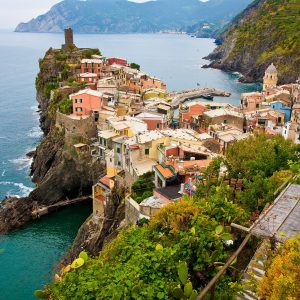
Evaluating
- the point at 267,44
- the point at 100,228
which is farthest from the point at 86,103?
the point at 267,44

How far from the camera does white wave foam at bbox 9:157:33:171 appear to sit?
5044 centimetres

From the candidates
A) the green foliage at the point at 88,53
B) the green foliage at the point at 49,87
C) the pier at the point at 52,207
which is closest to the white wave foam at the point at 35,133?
the green foliage at the point at 49,87

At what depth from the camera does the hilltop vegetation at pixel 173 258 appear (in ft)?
31.3

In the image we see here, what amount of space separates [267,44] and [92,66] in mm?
71048

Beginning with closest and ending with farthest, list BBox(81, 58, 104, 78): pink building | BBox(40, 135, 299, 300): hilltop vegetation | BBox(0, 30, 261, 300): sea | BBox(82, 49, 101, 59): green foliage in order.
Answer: BBox(40, 135, 299, 300): hilltop vegetation → BBox(0, 30, 261, 300): sea → BBox(81, 58, 104, 78): pink building → BBox(82, 49, 101, 59): green foliage

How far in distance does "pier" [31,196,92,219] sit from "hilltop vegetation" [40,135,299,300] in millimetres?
25908

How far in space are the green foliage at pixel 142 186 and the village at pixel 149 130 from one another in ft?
0.23

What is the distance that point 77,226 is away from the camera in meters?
37.0

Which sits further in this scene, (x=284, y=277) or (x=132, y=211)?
(x=132, y=211)

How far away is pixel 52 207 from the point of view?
4009 centimetres

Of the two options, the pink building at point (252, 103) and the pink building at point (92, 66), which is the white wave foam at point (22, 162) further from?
the pink building at point (252, 103)

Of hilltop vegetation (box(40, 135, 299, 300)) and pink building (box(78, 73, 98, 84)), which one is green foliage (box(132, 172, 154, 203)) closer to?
hilltop vegetation (box(40, 135, 299, 300))

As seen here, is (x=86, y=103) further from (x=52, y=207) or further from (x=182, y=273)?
(x=182, y=273)

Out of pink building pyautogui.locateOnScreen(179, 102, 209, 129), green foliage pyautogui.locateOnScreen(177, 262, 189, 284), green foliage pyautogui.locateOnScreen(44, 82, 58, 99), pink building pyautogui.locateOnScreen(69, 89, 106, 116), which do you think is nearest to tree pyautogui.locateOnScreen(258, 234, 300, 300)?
green foliage pyautogui.locateOnScreen(177, 262, 189, 284)
